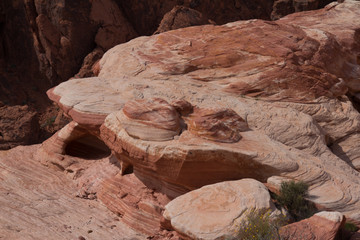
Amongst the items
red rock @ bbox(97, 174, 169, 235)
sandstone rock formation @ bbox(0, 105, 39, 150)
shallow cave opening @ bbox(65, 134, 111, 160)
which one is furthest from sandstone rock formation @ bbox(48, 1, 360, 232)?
sandstone rock formation @ bbox(0, 105, 39, 150)

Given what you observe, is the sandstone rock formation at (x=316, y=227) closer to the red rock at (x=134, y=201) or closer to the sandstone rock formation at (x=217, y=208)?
the sandstone rock formation at (x=217, y=208)

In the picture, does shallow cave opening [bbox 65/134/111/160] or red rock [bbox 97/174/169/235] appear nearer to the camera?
red rock [bbox 97/174/169/235]

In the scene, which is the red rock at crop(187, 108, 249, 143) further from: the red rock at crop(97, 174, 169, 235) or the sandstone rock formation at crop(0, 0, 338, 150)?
the sandstone rock formation at crop(0, 0, 338, 150)

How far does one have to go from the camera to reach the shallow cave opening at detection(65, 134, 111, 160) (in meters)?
14.7

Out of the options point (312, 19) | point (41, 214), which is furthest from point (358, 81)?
point (41, 214)

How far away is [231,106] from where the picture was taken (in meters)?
13.4

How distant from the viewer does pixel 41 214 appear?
37.7ft

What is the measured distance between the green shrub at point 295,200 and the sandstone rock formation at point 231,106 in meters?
0.39

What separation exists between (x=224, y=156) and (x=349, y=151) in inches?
182

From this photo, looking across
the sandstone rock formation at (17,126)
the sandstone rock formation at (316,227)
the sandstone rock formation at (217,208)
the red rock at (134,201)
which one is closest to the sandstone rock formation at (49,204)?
the red rock at (134,201)

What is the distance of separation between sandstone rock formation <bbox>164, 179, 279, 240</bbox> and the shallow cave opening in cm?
472

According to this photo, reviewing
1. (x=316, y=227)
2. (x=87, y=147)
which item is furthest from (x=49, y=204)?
(x=316, y=227)

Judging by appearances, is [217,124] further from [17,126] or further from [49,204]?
[17,126]

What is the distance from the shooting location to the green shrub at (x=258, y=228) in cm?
926
